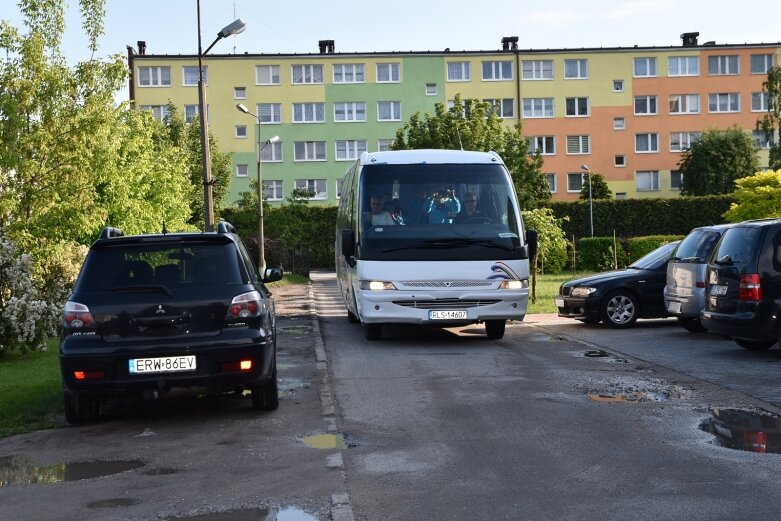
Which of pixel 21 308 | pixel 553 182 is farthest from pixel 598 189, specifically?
pixel 21 308

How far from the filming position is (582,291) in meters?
18.7

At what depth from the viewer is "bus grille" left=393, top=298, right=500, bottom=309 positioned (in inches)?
611

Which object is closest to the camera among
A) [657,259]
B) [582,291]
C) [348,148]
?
[582,291]

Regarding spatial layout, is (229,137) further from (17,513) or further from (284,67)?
(17,513)

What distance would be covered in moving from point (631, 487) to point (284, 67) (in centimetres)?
6963

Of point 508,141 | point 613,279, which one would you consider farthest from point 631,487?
point 508,141

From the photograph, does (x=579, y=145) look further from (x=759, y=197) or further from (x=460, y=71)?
(x=759, y=197)

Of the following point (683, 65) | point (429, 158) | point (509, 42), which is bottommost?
point (429, 158)

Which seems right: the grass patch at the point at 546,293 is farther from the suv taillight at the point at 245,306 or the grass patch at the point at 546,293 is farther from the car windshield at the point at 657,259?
the suv taillight at the point at 245,306

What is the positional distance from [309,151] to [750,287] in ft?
204

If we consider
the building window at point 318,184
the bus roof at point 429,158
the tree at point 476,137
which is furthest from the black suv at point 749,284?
the building window at point 318,184

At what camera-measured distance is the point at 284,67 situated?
7394 centimetres

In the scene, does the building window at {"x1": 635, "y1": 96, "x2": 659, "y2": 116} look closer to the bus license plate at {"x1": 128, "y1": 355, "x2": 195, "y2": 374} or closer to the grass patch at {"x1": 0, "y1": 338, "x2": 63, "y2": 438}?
the grass patch at {"x1": 0, "y1": 338, "x2": 63, "y2": 438}

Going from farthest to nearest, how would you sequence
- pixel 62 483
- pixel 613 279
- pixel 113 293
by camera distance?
pixel 613 279 < pixel 113 293 < pixel 62 483
